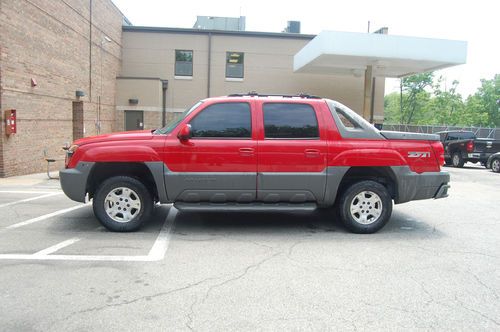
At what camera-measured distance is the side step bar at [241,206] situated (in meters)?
6.37

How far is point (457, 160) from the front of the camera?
2245 centimetres

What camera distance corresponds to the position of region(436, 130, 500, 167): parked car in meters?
21.5

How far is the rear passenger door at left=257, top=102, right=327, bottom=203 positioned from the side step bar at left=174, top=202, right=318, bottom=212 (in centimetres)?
8

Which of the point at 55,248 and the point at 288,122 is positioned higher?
the point at 288,122

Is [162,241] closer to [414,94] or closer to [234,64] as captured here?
[234,64]

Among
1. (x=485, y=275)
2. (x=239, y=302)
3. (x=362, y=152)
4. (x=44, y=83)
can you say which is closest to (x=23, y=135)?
Result: (x=44, y=83)

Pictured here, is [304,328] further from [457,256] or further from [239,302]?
[457,256]

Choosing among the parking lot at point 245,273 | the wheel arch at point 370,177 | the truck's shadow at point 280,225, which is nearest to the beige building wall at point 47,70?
the parking lot at point 245,273

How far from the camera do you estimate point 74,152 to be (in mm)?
6422

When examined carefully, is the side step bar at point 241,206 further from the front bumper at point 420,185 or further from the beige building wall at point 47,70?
the beige building wall at point 47,70

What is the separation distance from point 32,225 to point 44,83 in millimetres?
9437

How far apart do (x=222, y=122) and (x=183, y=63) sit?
2007cm

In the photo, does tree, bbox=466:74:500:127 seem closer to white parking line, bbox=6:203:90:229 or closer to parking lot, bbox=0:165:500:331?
parking lot, bbox=0:165:500:331

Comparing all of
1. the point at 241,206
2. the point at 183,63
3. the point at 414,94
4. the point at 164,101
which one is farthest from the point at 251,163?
the point at 414,94
